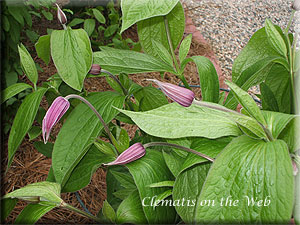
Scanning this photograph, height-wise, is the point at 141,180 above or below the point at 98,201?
above

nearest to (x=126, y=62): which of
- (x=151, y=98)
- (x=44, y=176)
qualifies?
(x=151, y=98)

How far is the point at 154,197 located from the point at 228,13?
1.68 metres

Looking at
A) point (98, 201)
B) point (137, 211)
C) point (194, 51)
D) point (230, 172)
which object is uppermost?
point (230, 172)

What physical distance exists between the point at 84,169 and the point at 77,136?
0.06 m

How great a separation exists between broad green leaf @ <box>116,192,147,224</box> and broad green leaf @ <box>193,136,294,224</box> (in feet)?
0.62

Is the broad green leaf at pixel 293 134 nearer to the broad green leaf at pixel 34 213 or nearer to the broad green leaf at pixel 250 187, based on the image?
the broad green leaf at pixel 250 187

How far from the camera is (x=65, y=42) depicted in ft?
1.64

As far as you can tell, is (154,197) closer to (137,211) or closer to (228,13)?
(137,211)

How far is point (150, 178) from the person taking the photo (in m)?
0.47

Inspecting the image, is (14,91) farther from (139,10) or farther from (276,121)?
(276,121)

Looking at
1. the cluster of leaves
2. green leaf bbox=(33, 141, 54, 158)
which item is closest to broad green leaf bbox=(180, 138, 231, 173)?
the cluster of leaves

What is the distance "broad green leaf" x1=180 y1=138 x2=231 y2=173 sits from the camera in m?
0.42

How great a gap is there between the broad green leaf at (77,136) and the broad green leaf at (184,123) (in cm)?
13

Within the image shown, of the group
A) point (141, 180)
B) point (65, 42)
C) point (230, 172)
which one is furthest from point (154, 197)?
point (65, 42)
